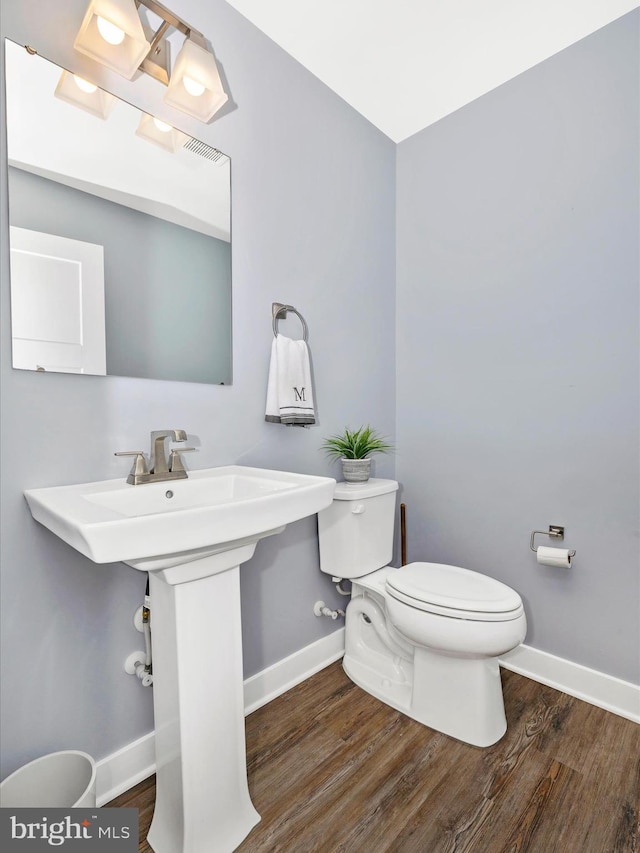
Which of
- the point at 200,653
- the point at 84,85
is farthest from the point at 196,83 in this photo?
the point at 200,653

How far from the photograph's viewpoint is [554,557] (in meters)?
1.58

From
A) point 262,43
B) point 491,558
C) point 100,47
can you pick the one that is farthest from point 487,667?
point 262,43

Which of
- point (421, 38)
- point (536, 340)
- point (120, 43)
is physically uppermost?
point (421, 38)

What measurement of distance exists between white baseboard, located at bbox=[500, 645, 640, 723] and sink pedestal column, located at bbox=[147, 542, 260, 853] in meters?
1.20

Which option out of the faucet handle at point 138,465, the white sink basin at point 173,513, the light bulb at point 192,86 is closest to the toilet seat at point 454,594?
the white sink basin at point 173,513

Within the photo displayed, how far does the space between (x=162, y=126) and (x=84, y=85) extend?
0.22 metres

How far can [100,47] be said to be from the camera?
3.74ft

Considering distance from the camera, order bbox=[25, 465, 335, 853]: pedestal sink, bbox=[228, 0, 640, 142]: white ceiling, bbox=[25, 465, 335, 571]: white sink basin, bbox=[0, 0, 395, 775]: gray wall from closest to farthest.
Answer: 1. bbox=[25, 465, 335, 571]: white sink basin
2. bbox=[25, 465, 335, 853]: pedestal sink
3. bbox=[0, 0, 395, 775]: gray wall
4. bbox=[228, 0, 640, 142]: white ceiling

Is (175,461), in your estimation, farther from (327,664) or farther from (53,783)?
(327,664)

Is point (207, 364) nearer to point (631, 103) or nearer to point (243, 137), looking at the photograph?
point (243, 137)

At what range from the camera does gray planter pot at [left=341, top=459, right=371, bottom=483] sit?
177 centimetres

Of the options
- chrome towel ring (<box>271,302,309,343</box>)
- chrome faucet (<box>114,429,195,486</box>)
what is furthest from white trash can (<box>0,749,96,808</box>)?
chrome towel ring (<box>271,302,309,343</box>)

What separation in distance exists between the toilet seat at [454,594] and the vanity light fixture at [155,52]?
1.70 m

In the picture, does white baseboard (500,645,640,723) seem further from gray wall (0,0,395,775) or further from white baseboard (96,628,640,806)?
gray wall (0,0,395,775)
